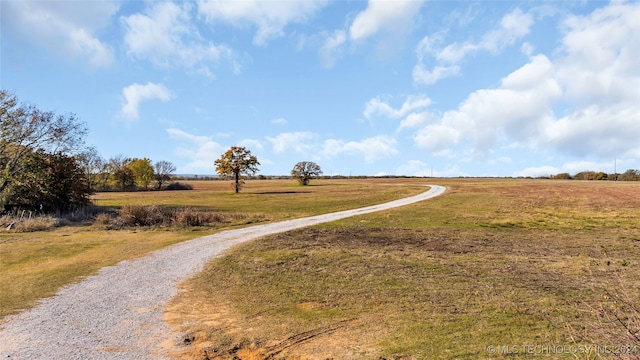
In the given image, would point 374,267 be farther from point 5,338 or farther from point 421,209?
point 421,209

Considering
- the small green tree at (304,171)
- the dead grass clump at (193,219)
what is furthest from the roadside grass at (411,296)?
the small green tree at (304,171)

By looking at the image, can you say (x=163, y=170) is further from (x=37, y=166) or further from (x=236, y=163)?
(x=37, y=166)

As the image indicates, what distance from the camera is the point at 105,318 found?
955 centimetres

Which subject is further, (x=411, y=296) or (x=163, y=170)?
(x=163, y=170)

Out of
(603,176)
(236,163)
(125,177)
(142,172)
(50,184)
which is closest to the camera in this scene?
(50,184)

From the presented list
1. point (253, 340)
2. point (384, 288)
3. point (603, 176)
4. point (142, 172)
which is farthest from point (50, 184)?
point (603, 176)

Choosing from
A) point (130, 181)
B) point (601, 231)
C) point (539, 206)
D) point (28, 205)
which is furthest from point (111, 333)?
point (130, 181)

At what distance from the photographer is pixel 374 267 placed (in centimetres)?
1423

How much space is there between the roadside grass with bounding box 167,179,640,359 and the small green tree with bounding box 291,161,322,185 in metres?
80.0

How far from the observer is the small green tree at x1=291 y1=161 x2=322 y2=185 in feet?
339

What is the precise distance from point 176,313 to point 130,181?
3899 inches

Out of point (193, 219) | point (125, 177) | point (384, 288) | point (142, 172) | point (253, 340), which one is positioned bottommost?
point (253, 340)

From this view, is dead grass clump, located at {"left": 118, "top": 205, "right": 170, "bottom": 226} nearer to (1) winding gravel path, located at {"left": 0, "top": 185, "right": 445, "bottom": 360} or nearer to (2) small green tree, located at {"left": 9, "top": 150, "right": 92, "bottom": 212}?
(2) small green tree, located at {"left": 9, "top": 150, "right": 92, "bottom": 212}

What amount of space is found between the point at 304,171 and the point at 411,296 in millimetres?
93650
